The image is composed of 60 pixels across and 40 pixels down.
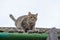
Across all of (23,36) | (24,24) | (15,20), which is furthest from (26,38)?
Answer: (15,20)

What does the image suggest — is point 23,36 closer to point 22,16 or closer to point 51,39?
point 51,39

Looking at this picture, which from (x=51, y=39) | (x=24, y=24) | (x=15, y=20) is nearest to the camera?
(x=51, y=39)

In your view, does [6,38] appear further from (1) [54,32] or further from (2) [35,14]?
(2) [35,14]

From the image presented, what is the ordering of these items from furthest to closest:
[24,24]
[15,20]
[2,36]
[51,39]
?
[15,20]
[24,24]
[2,36]
[51,39]

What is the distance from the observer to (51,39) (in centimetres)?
Result: 332

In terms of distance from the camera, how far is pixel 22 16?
7730mm

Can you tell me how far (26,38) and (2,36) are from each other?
0.41 metres

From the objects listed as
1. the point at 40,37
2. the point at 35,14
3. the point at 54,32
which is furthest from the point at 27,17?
the point at 54,32

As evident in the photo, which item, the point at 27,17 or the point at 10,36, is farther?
the point at 27,17

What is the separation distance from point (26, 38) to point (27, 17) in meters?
3.57

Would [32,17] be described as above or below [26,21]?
above

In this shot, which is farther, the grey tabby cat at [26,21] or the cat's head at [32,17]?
the cat's head at [32,17]

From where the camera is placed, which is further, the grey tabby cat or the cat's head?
the cat's head

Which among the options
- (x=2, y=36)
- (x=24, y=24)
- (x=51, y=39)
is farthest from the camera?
(x=24, y=24)
